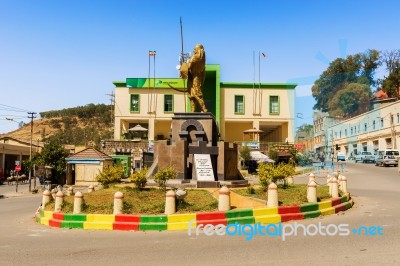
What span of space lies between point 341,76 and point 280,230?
77849 mm

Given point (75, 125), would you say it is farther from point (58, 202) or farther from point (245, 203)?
point (245, 203)

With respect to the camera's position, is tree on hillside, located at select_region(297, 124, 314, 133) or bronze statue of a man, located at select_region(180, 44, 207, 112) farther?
tree on hillside, located at select_region(297, 124, 314, 133)

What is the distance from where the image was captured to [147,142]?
40.9m

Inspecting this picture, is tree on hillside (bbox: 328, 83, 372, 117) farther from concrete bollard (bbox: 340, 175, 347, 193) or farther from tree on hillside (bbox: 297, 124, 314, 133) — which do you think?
concrete bollard (bbox: 340, 175, 347, 193)

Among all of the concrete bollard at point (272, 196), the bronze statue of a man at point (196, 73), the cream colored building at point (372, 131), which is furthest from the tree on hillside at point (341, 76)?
the concrete bollard at point (272, 196)

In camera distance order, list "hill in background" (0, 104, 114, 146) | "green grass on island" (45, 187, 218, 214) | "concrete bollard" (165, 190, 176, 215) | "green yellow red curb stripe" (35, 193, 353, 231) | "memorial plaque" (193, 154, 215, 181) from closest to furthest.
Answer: "green yellow red curb stripe" (35, 193, 353, 231)
"concrete bollard" (165, 190, 176, 215)
"green grass on island" (45, 187, 218, 214)
"memorial plaque" (193, 154, 215, 181)
"hill in background" (0, 104, 114, 146)

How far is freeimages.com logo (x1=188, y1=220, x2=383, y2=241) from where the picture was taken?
8828 millimetres

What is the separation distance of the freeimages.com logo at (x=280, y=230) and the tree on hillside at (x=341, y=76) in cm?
6966

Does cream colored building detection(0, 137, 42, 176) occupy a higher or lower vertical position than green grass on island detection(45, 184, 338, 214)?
higher

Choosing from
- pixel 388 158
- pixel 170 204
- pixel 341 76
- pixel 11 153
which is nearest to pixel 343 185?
pixel 170 204

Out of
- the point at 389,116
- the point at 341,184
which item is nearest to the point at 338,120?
the point at 389,116

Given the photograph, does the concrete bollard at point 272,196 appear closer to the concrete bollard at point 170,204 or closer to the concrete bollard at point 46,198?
the concrete bollard at point 170,204

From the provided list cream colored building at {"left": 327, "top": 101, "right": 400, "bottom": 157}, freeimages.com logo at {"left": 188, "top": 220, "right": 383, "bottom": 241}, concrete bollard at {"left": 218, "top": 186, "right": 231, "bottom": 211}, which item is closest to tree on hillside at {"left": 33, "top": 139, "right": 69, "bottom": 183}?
concrete bollard at {"left": 218, "top": 186, "right": 231, "bottom": 211}

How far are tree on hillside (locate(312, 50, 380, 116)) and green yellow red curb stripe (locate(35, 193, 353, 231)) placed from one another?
2719 inches
